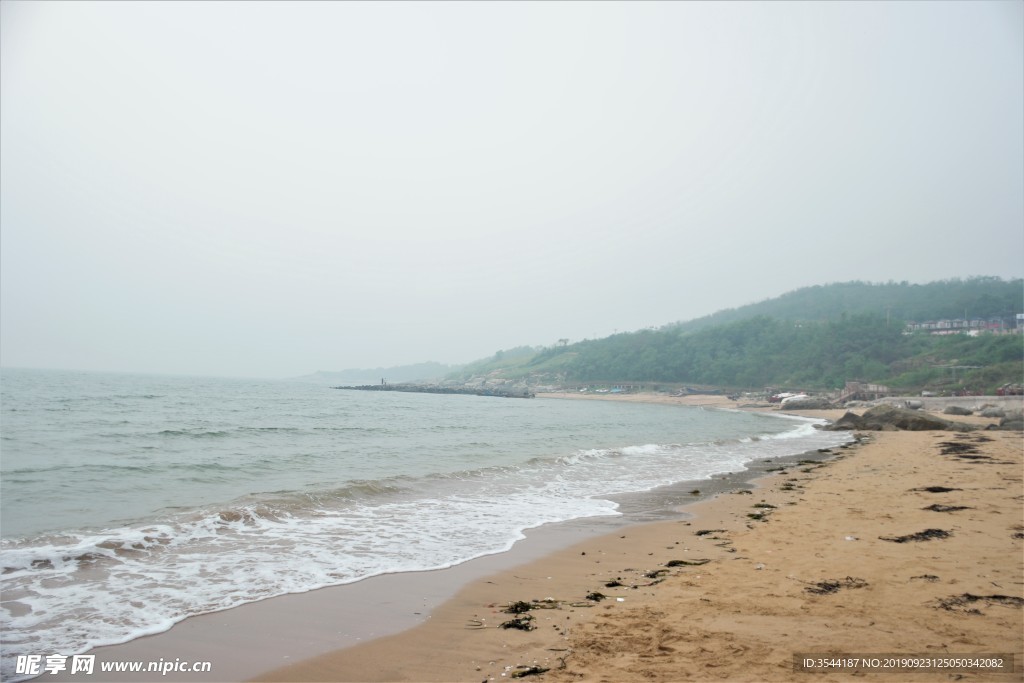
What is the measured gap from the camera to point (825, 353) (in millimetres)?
96812

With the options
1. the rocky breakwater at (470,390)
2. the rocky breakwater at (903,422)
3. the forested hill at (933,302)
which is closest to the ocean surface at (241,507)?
the rocky breakwater at (903,422)

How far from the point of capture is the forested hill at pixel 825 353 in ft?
219

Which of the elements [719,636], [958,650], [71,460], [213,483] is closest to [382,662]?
[719,636]

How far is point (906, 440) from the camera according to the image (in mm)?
21750

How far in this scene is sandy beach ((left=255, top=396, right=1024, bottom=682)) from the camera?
12.5 feet

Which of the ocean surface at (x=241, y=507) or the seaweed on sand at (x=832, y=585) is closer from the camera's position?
the seaweed on sand at (x=832, y=585)

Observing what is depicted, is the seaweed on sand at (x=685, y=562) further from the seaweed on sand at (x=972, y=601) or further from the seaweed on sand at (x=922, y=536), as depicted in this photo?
the seaweed on sand at (x=922, y=536)

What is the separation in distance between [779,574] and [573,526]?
369cm

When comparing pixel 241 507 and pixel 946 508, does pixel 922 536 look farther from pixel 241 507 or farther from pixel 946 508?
pixel 241 507

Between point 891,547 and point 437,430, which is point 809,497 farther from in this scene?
point 437,430

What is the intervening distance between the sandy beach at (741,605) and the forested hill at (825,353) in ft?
206

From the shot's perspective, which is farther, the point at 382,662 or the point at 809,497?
the point at 809,497

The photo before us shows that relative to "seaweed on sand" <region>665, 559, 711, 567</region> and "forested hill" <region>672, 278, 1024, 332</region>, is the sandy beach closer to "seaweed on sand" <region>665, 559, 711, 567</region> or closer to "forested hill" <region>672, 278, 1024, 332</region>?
"seaweed on sand" <region>665, 559, 711, 567</region>

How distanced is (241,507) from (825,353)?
352ft
